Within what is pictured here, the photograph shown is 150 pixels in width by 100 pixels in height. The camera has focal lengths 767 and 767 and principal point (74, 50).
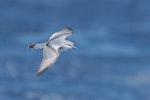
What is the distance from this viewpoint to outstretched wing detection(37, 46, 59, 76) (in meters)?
14.1

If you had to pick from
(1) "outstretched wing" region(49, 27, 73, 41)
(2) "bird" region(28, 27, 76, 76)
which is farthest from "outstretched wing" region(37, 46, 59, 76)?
(1) "outstretched wing" region(49, 27, 73, 41)

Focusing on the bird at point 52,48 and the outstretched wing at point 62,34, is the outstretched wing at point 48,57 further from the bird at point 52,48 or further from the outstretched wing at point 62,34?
the outstretched wing at point 62,34

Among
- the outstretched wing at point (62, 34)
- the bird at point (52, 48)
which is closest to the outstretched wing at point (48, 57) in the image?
the bird at point (52, 48)

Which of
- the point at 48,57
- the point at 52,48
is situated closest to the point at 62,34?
the point at 52,48

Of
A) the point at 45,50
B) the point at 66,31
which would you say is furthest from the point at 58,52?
the point at 66,31

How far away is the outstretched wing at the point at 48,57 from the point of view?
1409 cm

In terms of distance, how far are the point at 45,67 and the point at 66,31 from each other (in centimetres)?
193

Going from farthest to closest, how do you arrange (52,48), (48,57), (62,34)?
(62,34) < (52,48) < (48,57)

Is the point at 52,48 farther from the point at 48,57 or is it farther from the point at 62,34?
the point at 62,34

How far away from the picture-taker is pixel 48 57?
1438 cm

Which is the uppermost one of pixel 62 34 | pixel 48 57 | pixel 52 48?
pixel 62 34

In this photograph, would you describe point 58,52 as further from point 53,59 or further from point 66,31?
point 66,31

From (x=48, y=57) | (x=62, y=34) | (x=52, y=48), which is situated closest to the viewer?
(x=48, y=57)

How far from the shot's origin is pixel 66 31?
622 inches
